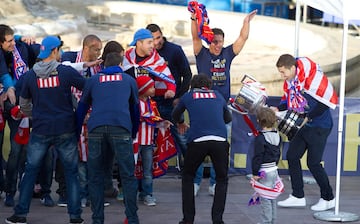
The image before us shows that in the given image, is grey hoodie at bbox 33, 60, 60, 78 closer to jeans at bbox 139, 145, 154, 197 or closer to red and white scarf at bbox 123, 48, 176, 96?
red and white scarf at bbox 123, 48, 176, 96

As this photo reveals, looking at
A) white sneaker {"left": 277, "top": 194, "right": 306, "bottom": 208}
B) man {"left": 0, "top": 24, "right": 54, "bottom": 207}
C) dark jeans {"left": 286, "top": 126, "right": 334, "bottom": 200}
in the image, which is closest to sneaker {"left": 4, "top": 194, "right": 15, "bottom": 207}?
man {"left": 0, "top": 24, "right": 54, "bottom": 207}

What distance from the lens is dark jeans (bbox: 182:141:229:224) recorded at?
729 cm

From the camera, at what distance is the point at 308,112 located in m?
8.33

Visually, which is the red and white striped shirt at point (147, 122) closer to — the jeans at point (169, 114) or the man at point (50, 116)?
the jeans at point (169, 114)

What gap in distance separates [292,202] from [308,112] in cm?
100

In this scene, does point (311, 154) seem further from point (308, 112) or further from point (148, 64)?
point (148, 64)

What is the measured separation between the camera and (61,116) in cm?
734

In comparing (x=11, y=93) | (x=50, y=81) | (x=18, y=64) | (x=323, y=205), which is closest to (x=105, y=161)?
(x=50, y=81)

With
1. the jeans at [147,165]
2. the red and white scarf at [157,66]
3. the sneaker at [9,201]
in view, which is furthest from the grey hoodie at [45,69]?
the sneaker at [9,201]

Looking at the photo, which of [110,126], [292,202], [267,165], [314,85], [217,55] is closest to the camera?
[110,126]

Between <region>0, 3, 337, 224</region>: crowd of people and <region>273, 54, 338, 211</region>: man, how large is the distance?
1cm

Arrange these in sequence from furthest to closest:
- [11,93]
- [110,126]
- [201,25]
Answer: [201,25] → [11,93] → [110,126]

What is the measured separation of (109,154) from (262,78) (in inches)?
256

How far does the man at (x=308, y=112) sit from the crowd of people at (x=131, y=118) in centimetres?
1
